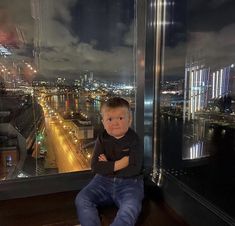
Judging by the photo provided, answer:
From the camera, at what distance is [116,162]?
183 centimetres

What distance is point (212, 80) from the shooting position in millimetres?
1709

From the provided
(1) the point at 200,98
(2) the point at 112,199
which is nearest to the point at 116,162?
(2) the point at 112,199

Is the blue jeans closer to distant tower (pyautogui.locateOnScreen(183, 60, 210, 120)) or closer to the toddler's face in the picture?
the toddler's face

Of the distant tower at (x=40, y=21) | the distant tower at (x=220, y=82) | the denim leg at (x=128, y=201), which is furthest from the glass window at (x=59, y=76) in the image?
the distant tower at (x=220, y=82)

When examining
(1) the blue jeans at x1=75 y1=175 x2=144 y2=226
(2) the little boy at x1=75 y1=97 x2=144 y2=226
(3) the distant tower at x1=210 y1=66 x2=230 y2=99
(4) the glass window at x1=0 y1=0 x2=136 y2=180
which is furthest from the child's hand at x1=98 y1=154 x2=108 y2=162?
(3) the distant tower at x1=210 y1=66 x2=230 y2=99

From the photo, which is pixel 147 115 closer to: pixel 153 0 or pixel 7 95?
pixel 153 0

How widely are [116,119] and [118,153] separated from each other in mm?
264

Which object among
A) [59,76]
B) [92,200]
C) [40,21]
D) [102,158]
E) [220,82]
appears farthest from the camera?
[59,76]

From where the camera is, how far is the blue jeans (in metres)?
1.56

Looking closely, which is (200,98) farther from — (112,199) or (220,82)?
(112,199)

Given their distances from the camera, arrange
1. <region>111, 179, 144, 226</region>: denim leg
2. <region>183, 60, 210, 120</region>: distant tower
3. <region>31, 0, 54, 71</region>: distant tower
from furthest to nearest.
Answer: <region>31, 0, 54, 71</region>: distant tower
<region>183, 60, 210, 120</region>: distant tower
<region>111, 179, 144, 226</region>: denim leg

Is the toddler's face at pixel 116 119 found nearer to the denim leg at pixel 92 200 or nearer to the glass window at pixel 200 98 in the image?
the denim leg at pixel 92 200

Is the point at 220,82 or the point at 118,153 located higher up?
the point at 220,82

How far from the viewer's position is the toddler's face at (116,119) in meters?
1.82
